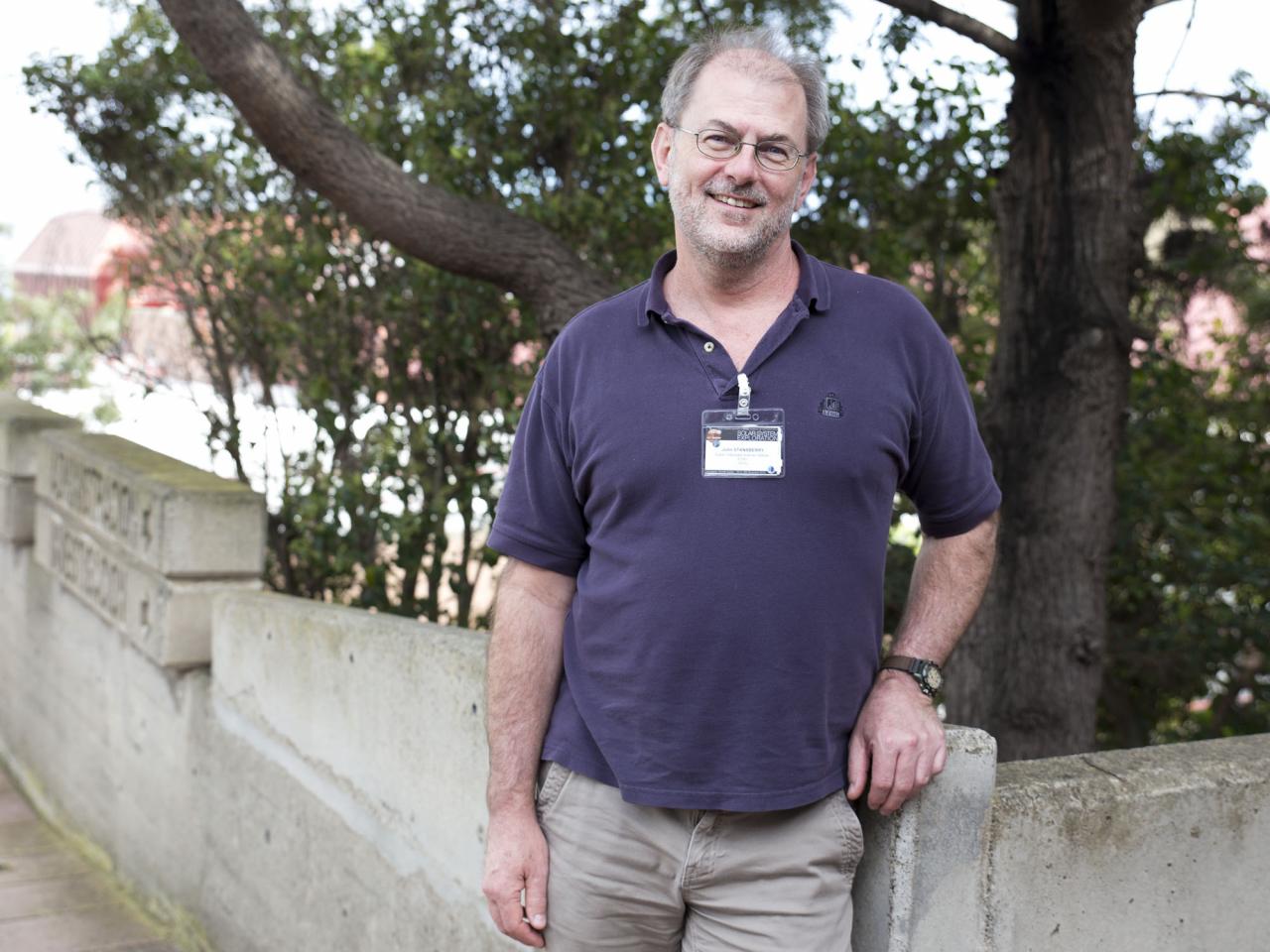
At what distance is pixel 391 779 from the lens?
11.3ft

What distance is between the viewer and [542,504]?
7.45ft

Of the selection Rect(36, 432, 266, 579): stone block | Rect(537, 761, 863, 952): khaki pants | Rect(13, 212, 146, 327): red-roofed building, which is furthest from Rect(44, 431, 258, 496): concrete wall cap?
Rect(13, 212, 146, 327): red-roofed building

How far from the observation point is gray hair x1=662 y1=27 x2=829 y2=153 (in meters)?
2.25

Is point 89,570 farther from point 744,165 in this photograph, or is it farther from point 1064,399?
point 744,165

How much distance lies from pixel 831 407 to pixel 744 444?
5.5 inches

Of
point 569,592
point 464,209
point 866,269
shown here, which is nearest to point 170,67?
point 464,209

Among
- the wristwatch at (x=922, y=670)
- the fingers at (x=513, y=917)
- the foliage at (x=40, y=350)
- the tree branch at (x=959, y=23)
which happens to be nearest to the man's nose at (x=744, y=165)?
the wristwatch at (x=922, y=670)

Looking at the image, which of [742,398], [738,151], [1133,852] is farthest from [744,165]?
[1133,852]

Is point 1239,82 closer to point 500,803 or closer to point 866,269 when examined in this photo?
point 866,269

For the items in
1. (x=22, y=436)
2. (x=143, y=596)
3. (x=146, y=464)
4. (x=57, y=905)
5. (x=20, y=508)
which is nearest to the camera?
(x=143, y=596)

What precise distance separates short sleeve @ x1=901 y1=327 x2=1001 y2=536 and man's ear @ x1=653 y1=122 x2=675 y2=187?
0.49m

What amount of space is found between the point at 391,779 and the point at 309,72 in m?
4.04

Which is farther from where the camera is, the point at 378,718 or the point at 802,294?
the point at 378,718

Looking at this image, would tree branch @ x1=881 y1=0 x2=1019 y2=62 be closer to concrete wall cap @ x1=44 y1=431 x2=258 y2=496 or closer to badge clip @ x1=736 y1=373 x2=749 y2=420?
concrete wall cap @ x1=44 y1=431 x2=258 y2=496
